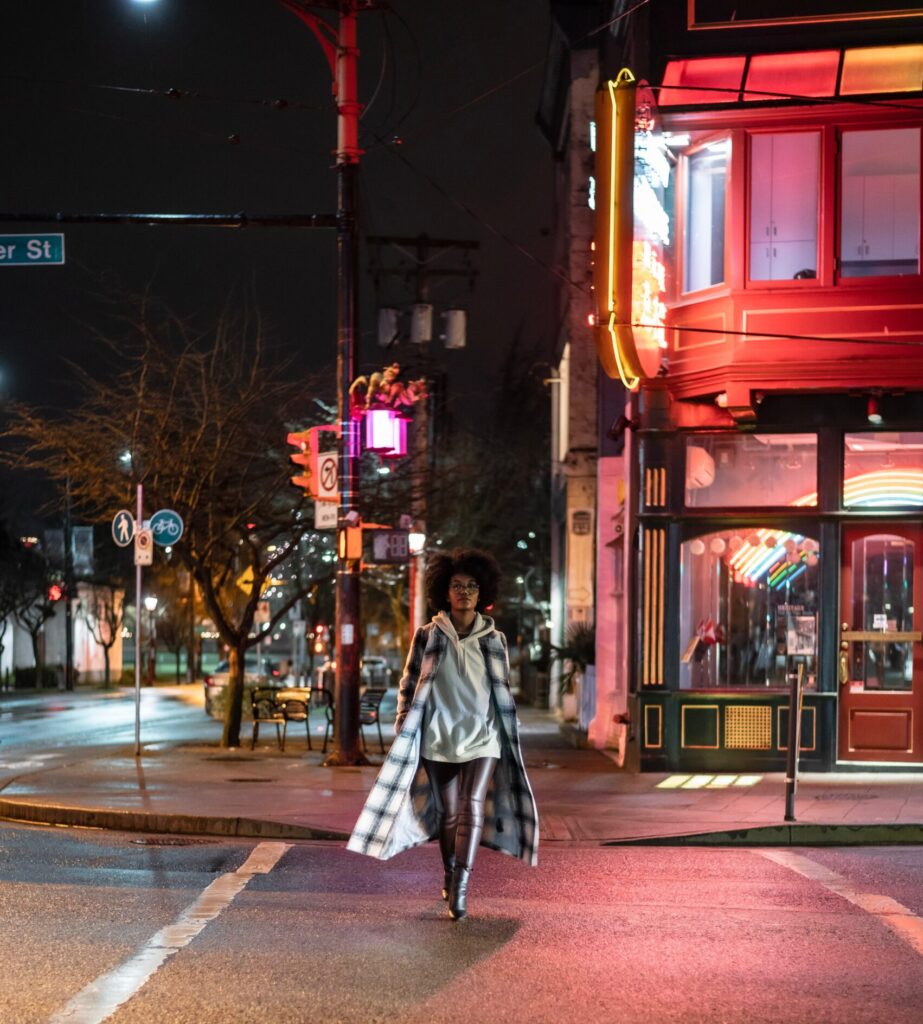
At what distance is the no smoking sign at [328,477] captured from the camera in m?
19.4

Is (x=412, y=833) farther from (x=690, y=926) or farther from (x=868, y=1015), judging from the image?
(x=868, y=1015)

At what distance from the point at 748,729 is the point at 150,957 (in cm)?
1148

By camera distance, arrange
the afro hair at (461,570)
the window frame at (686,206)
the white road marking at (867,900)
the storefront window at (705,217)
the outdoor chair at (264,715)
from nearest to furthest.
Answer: the white road marking at (867,900) < the afro hair at (461,570) < the window frame at (686,206) < the storefront window at (705,217) < the outdoor chair at (264,715)

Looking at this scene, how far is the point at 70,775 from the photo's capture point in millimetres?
17891

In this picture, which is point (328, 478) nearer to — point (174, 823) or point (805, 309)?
point (805, 309)

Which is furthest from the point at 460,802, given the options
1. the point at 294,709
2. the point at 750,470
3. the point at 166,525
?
the point at 294,709

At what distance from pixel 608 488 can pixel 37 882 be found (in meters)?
16.2

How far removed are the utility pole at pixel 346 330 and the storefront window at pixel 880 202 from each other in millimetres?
5732

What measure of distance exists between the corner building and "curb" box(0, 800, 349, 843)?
589 cm

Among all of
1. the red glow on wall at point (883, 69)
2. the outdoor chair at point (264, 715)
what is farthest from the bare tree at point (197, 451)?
the red glow on wall at point (883, 69)

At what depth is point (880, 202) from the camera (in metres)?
17.3

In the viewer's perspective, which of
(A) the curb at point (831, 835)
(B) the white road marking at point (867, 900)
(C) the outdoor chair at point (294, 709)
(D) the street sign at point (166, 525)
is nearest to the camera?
(B) the white road marking at point (867, 900)

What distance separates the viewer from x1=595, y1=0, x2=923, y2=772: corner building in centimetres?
1705

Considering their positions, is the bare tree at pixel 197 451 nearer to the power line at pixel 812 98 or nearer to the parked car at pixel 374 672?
the power line at pixel 812 98
